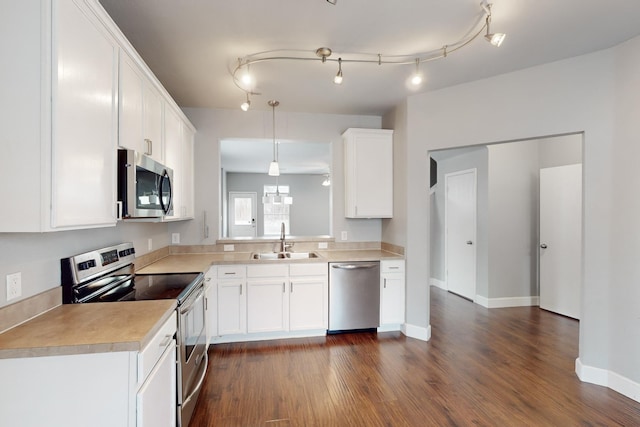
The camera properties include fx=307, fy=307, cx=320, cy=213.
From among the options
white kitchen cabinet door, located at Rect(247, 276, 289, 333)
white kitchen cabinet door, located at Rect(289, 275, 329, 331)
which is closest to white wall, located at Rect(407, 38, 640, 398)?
white kitchen cabinet door, located at Rect(289, 275, 329, 331)

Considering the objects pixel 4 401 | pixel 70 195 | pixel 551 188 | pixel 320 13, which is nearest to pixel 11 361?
pixel 4 401

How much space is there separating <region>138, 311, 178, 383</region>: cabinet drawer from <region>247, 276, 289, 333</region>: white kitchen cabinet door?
144 cm

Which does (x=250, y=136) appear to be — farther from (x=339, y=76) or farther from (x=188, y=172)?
(x=339, y=76)

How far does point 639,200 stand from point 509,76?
4.64ft

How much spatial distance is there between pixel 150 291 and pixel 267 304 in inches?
55.8

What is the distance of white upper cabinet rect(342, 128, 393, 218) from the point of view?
369 cm

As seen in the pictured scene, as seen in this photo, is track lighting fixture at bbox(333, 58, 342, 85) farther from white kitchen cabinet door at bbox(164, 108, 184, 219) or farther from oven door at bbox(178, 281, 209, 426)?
oven door at bbox(178, 281, 209, 426)

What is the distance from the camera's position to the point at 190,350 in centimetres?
206

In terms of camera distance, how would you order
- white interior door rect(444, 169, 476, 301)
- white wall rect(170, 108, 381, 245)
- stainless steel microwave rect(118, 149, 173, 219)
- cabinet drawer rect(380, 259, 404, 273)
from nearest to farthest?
stainless steel microwave rect(118, 149, 173, 219) → cabinet drawer rect(380, 259, 404, 273) → white wall rect(170, 108, 381, 245) → white interior door rect(444, 169, 476, 301)

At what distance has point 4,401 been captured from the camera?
116 cm

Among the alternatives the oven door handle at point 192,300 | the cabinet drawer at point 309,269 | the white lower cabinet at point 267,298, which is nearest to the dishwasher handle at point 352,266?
the cabinet drawer at point 309,269

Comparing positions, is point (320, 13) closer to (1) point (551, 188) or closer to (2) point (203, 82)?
(2) point (203, 82)

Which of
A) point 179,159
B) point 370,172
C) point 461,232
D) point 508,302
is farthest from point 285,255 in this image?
point 508,302

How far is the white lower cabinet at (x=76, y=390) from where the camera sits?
116 cm
